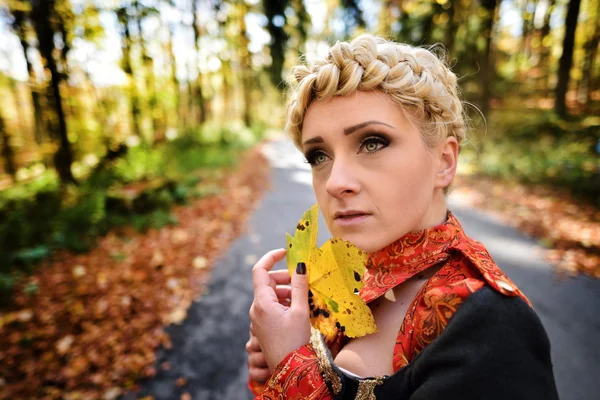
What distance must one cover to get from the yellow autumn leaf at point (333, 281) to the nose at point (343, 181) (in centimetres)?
11

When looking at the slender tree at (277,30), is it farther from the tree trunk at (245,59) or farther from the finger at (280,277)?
the finger at (280,277)

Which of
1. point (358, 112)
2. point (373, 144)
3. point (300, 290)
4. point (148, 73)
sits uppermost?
point (148, 73)

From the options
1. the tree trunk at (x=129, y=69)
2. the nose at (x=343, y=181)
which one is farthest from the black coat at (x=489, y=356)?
the tree trunk at (x=129, y=69)

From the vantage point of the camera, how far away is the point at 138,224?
20.4 feet

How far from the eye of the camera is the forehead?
1091 mm

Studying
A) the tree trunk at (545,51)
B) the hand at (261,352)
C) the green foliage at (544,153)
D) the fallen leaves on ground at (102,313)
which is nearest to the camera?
the hand at (261,352)

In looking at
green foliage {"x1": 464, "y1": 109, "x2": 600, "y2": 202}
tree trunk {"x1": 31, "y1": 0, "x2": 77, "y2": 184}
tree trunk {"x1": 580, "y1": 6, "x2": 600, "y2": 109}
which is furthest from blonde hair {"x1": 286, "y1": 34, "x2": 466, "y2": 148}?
tree trunk {"x1": 580, "y1": 6, "x2": 600, "y2": 109}

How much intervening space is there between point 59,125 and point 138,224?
10.8ft

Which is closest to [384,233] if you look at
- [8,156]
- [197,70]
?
[8,156]

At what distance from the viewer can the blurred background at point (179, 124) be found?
217 inches

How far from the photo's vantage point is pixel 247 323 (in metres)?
3.94

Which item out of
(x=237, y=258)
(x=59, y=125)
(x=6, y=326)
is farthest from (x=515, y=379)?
(x=59, y=125)

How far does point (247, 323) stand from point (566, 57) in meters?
14.6

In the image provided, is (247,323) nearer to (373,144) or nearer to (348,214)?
(348,214)
